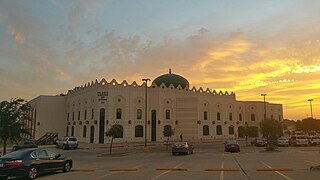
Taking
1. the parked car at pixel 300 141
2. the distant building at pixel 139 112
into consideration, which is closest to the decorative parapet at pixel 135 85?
the distant building at pixel 139 112

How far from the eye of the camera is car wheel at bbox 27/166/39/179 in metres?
14.5

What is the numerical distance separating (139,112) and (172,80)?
1388 centimetres

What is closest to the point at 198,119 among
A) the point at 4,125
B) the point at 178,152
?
the point at 178,152

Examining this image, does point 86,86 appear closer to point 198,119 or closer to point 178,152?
point 198,119

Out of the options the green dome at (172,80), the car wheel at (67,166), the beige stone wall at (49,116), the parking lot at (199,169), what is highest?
the green dome at (172,80)

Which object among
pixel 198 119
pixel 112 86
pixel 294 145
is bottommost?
pixel 294 145

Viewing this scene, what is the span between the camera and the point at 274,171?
16297mm

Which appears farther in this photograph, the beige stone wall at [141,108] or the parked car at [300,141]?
the beige stone wall at [141,108]

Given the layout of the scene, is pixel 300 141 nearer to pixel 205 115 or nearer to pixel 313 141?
pixel 313 141

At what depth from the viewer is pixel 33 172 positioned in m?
14.8

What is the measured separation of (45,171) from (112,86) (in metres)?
40.6

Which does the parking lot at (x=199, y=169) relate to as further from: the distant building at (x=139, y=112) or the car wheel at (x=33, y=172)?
the distant building at (x=139, y=112)

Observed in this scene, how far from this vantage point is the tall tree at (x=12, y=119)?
75.8 ft

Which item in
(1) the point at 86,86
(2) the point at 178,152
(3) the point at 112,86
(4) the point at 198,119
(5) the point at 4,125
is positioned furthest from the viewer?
(4) the point at 198,119
